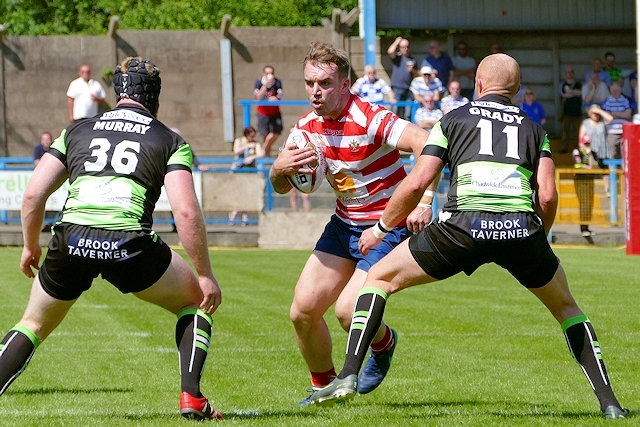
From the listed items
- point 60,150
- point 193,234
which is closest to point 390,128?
point 193,234

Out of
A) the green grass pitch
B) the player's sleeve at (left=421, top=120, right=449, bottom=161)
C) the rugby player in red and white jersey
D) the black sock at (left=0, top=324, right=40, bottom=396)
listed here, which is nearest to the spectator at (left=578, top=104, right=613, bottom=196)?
the green grass pitch

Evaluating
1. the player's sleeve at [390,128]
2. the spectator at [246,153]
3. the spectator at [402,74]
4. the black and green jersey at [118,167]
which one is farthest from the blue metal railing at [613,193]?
the black and green jersey at [118,167]

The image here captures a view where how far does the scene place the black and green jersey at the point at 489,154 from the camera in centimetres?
647

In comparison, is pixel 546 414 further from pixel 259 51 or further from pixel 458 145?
pixel 259 51

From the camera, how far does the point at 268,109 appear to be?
26.0 m

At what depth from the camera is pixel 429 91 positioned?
24359 mm

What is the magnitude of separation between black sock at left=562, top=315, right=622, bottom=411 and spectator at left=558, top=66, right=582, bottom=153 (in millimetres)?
21719

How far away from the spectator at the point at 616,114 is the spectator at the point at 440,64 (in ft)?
10.6

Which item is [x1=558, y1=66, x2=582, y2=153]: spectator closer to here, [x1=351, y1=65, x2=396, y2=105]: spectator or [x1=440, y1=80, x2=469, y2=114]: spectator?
[x1=440, y1=80, x2=469, y2=114]: spectator

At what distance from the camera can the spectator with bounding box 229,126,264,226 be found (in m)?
23.8

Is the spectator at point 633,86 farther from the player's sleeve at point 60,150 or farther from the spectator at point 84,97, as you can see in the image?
the player's sleeve at point 60,150

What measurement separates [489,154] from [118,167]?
1.88m

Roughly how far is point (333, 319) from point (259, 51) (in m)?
16.8

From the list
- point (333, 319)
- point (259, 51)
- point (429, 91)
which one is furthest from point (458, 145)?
point (259, 51)
